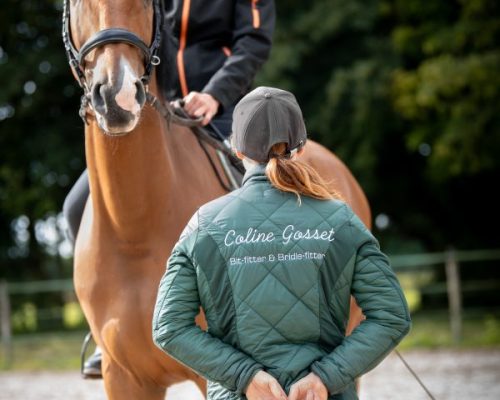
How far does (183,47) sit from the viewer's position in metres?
→ 5.08

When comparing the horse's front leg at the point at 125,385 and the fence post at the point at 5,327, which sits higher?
the horse's front leg at the point at 125,385

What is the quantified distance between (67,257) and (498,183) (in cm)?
953

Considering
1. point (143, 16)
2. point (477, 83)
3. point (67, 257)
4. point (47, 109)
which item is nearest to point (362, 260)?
point (143, 16)

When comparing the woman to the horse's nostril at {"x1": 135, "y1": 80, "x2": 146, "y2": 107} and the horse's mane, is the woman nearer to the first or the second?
the horse's nostril at {"x1": 135, "y1": 80, "x2": 146, "y2": 107}

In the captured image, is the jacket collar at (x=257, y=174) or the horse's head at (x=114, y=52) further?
the horse's head at (x=114, y=52)

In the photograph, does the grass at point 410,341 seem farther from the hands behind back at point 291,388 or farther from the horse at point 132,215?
the hands behind back at point 291,388

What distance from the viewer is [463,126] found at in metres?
16.2

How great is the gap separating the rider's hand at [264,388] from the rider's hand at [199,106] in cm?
213

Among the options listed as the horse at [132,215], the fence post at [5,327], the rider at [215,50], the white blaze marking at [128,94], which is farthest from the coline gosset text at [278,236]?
the fence post at [5,327]

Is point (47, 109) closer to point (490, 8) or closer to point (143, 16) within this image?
point (490, 8)

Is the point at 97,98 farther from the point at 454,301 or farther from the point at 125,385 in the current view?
the point at 454,301

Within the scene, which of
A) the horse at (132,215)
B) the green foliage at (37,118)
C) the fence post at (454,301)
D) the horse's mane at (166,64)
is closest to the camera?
the horse at (132,215)

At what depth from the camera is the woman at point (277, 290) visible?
2713mm

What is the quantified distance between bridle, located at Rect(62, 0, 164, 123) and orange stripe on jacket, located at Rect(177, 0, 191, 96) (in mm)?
772
